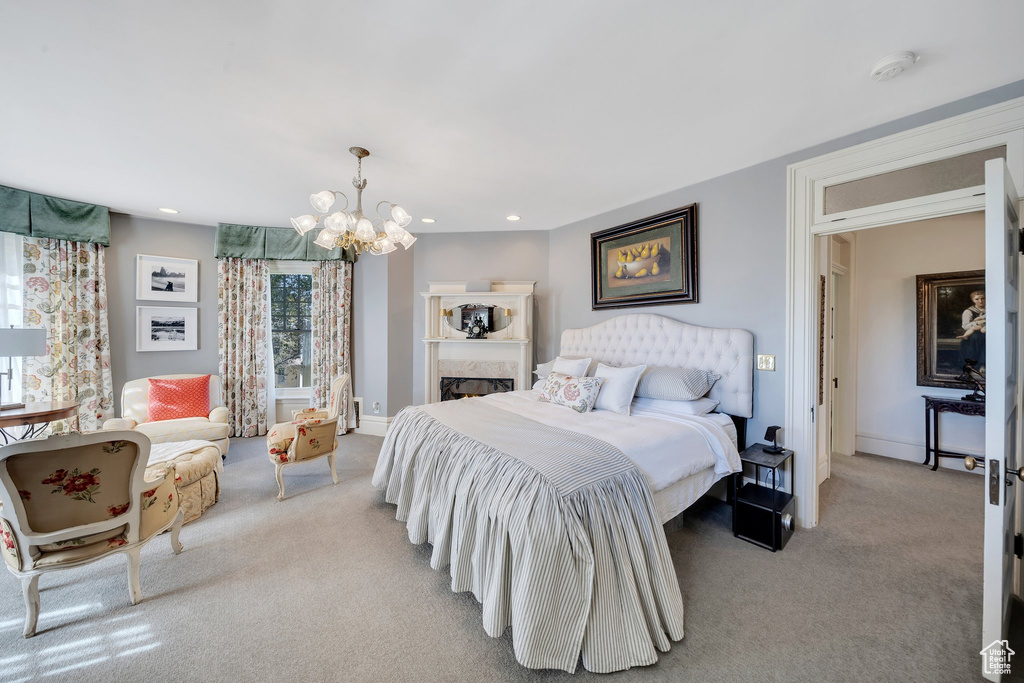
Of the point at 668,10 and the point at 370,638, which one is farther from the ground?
the point at 668,10

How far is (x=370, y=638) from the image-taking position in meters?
1.63

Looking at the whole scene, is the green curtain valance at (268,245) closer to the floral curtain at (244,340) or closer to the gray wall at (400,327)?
the floral curtain at (244,340)

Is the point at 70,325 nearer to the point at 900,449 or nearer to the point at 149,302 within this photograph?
the point at 149,302

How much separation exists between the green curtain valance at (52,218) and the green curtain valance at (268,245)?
96cm

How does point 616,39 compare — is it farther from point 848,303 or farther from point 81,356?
point 81,356

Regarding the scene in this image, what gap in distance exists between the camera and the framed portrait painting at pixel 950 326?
347cm

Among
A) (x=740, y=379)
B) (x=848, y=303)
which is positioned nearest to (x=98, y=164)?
(x=740, y=379)

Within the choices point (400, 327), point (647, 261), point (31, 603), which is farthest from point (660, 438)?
point (400, 327)

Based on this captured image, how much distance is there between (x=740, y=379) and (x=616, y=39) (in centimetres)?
236

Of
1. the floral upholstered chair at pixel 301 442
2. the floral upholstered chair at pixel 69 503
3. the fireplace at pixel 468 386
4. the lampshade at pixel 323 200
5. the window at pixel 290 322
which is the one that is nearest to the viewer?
the floral upholstered chair at pixel 69 503

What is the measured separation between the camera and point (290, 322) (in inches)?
195

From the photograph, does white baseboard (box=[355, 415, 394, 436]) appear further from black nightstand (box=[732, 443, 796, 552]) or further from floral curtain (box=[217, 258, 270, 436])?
black nightstand (box=[732, 443, 796, 552])

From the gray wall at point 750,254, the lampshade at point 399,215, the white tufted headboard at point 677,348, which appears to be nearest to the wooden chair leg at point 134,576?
the lampshade at point 399,215

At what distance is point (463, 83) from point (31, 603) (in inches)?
125
